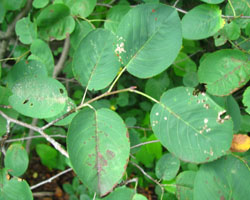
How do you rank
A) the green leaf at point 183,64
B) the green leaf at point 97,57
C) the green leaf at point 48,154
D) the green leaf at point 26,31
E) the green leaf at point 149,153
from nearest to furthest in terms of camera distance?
the green leaf at point 97,57 < the green leaf at point 26,31 < the green leaf at point 183,64 < the green leaf at point 149,153 < the green leaf at point 48,154

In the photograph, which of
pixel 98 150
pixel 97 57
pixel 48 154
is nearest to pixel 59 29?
pixel 97 57

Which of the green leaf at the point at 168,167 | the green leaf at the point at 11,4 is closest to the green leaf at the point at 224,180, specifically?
the green leaf at the point at 168,167

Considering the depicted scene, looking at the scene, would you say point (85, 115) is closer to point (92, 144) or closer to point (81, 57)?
point (92, 144)

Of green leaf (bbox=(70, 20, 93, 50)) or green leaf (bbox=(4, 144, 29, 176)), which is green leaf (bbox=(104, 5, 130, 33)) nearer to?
green leaf (bbox=(70, 20, 93, 50))

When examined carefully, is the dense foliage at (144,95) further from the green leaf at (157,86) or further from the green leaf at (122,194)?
the green leaf at (157,86)

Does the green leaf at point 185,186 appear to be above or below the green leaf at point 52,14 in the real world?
below

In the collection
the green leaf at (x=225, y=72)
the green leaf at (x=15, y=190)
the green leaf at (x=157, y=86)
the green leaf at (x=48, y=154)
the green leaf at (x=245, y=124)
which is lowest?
the green leaf at (x=48, y=154)

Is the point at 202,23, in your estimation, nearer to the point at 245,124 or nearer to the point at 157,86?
the point at 245,124
